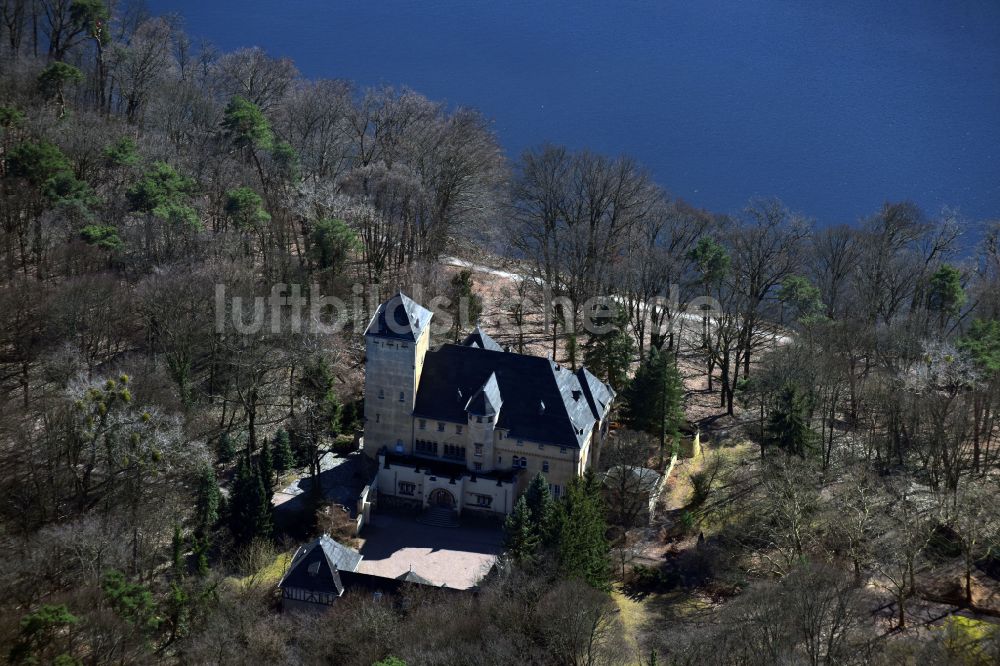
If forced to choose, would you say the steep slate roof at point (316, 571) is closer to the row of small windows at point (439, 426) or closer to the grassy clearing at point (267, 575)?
the grassy clearing at point (267, 575)

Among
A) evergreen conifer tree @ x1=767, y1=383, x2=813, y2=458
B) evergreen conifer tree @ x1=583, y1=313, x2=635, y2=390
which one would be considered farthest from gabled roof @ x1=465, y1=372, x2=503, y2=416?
evergreen conifer tree @ x1=767, y1=383, x2=813, y2=458

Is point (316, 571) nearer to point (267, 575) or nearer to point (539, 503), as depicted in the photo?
point (267, 575)

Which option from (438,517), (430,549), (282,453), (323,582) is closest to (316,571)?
(323,582)

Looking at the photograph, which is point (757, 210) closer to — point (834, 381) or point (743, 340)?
point (743, 340)

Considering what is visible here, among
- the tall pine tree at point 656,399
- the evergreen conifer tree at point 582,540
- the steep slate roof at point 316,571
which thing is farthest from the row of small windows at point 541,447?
the steep slate roof at point 316,571

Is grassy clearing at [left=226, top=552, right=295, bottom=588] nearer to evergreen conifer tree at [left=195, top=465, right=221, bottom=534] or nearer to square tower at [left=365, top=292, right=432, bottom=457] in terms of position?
evergreen conifer tree at [left=195, top=465, right=221, bottom=534]

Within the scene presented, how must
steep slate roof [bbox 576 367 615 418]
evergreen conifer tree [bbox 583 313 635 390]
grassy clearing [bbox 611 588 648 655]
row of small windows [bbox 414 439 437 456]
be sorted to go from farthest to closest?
evergreen conifer tree [bbox 583 313 635 390] → steep slate roof [bbox 576 367 615 418] → row of small windows [bbox 414 439 437 456] → grassy clearing [bbox 611 588 648 655]

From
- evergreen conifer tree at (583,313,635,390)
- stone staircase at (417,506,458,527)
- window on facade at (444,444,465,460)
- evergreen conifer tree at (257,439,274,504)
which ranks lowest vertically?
stone staircase at (417,506,458,527)
